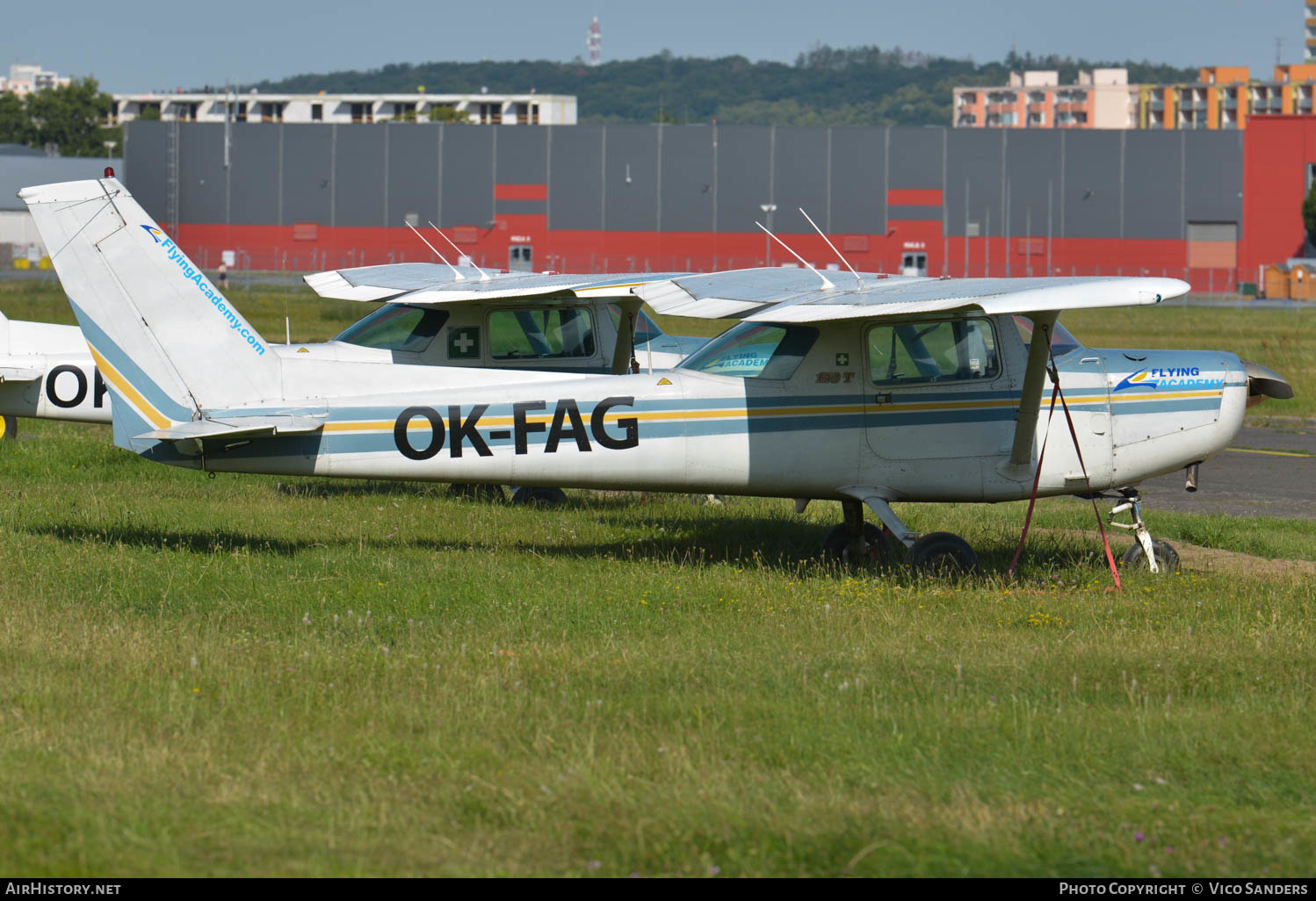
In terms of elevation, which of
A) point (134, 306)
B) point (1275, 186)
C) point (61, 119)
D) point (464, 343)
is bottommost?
point (464, 343)

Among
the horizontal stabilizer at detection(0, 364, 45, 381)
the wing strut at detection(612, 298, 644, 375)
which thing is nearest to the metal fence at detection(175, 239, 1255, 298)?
the wing strut at detection(612, 298, 644, 375)

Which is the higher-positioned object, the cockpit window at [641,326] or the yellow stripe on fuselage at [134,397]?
the cockpit window at [641,326]

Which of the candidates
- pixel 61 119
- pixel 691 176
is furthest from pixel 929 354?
pixel 61 119

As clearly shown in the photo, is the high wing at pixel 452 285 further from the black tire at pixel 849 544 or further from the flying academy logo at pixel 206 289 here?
the flying academy logo at pixel 206 289

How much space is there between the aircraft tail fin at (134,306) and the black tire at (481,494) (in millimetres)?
4661

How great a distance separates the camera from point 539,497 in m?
14.1

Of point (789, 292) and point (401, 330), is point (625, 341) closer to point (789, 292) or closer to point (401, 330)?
point (401, 330)

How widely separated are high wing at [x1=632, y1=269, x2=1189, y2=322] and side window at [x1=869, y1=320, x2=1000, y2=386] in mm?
320

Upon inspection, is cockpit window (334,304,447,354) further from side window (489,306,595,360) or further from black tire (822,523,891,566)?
black tire (822,523,891,566)

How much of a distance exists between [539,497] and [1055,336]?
5.62 meters

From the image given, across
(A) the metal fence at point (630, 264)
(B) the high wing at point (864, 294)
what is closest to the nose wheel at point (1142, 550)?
(B) the high wing at point (864, 294)

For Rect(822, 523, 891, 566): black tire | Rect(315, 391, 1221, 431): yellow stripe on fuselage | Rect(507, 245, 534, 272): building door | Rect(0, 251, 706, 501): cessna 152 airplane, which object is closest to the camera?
Rect(315, 391, 1221, 431): yellow stripe on fuselage

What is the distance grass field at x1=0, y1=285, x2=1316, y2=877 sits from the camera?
4902 mm

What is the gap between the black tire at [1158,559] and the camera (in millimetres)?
10664
